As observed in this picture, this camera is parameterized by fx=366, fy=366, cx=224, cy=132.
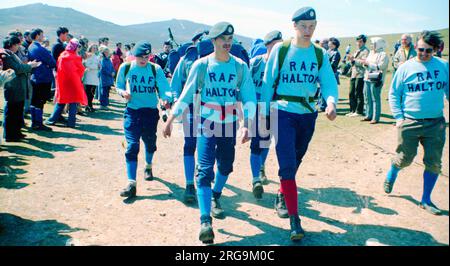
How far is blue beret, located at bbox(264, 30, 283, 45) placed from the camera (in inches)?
232

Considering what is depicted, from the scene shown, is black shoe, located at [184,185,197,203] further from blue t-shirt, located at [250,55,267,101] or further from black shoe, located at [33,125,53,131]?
black shoe, located at [33,125,53,131]

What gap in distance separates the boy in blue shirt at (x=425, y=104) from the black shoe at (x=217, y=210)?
2.83 metres

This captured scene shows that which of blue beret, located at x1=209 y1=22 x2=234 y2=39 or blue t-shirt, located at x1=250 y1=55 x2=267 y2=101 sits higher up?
blue beret, located at x1=209 y1=22 x2=234 y2=39

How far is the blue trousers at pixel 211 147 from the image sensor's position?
4316mm

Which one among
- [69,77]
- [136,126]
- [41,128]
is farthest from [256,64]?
[41,128]

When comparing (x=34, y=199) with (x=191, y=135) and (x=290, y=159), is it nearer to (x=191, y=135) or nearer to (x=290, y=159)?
(x=191, y=135)

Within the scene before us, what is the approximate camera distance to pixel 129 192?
553 centimetres

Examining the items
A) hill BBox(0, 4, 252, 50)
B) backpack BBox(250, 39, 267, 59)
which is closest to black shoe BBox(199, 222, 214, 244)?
backpack BBox(250, 39, 267, 59)

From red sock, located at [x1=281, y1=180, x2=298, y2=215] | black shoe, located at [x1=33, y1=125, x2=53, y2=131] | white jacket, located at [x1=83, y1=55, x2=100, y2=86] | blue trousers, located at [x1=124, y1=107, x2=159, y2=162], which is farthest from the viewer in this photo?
white jacket, located at [x1=83, y1=55, x2=100, y2=86]

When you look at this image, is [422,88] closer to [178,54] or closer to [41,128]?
[178,54]

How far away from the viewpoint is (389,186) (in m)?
5.81

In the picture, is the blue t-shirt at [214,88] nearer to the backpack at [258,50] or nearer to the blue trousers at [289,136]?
the blue trousers at [289,136]

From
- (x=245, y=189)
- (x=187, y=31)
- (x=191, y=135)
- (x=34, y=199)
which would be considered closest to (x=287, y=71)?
(x=191, y=135)

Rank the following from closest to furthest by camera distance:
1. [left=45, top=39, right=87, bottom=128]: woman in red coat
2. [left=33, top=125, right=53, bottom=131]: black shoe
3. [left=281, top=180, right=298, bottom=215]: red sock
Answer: [left=281, top=180, right=298, bottom=215]: red sock < [left=33, top=125, right=53, bottom=131]: black shoe < [left=45, top=39, right=87, bottom=128]: woman in red coat
